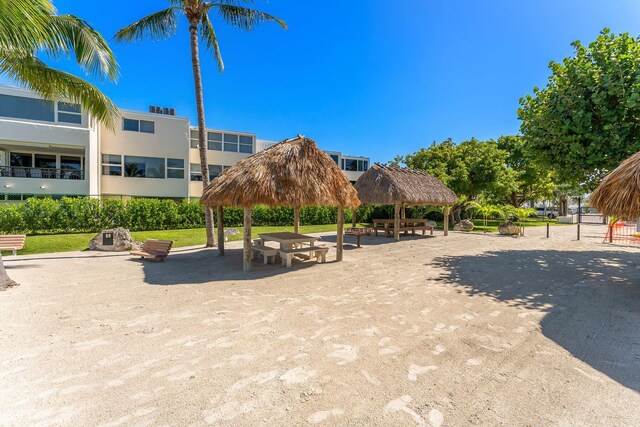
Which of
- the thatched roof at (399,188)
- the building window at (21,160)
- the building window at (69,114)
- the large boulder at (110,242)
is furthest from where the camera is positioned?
the building window at (21,160)

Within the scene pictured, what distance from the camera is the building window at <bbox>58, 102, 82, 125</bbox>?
19.3 m

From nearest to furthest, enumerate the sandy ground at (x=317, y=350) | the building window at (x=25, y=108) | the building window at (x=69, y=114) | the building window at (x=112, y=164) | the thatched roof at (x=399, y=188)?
the sandy ground at (x=317, y=350) → the thatched roof at (x=399, y=188) → the building window at (x=25, y=108) → the building window at (x=69, y=114) → the building window at (x=112, y=164)

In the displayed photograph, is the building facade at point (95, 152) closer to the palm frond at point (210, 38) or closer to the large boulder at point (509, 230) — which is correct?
the palm frond at point (210, 38)

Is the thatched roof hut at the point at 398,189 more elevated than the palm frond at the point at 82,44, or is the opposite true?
the palm frond at the point at 82,44

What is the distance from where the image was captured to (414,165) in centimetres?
2767

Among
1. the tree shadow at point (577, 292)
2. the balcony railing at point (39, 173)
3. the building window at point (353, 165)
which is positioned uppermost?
the building window at point (353, 165)

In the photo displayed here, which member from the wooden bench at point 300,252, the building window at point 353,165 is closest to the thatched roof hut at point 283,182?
the wooden bench at point 300,252

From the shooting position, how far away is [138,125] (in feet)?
72.4

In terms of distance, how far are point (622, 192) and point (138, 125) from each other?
26.8m

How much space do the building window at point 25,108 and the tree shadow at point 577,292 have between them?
2480cm

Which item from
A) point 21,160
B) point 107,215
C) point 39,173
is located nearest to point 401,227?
point 107,215

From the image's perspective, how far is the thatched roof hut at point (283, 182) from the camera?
8.30 metres

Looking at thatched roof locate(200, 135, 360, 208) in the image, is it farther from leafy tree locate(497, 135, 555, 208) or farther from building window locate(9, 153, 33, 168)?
leafy tree locate(497, 135, 555, 208)

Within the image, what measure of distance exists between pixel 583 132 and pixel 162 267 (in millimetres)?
14174
